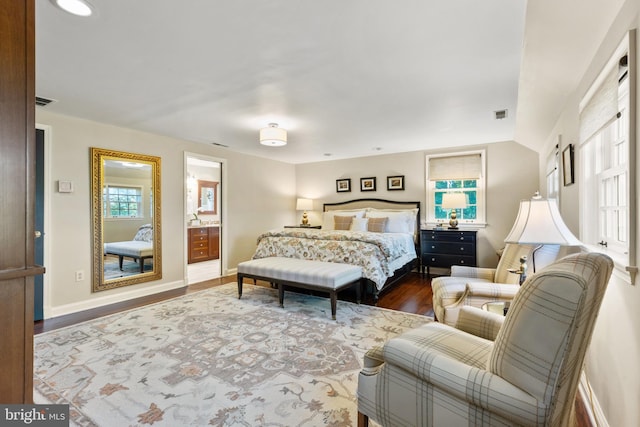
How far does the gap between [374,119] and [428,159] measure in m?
2.29

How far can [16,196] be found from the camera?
2.71 feet

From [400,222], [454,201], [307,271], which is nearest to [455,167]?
[454,201]

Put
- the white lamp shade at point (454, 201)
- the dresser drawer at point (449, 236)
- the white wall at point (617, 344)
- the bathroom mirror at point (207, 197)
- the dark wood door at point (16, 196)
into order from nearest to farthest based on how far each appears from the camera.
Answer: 1. the dark wood door at point (16, 196)
2. the white wall at point (617, 344)
3. the dresser drawer at point (449, 236)
4. the white lamp shade at point (454, 201)
5. the bathroom mirror at point (207, 197)

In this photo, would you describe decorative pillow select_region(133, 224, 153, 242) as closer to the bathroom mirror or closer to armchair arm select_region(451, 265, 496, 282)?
the bathroom mirror

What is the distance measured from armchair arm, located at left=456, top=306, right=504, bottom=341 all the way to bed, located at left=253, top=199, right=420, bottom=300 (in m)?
1.89

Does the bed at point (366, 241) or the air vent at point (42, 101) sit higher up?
the air vent at point (42, 101)

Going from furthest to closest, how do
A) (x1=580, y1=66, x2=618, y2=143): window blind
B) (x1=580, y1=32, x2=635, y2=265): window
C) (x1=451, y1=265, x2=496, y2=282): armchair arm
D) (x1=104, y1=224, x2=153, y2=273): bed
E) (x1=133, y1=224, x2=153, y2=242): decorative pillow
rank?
(x1=133, y1=224, x2=153, y2=242): decorative pillow → (x1=104, y1=224, x2=153, y2=273): bed → (x1=451, y1=265, x2=496, y2=282): armchair arm → (x1=580, y1=66, x2=618, y2=143): window blind → (x1=580, y1=32, x2=635, y2=265): window

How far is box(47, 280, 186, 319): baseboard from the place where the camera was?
11.3 feet

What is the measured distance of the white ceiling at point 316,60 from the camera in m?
1.69

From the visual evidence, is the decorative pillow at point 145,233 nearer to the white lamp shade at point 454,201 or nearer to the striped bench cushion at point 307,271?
the striped bench cushion at point 307,271

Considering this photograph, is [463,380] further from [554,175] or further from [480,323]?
[554,175]

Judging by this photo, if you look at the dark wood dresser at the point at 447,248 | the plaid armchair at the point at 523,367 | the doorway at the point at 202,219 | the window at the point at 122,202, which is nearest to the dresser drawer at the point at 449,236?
the dark wood dresser at the point at 447,248

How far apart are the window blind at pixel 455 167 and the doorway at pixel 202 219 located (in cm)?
421

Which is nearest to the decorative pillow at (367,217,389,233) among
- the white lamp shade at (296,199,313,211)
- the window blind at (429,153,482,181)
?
the window blind at (429,153,482,181)
